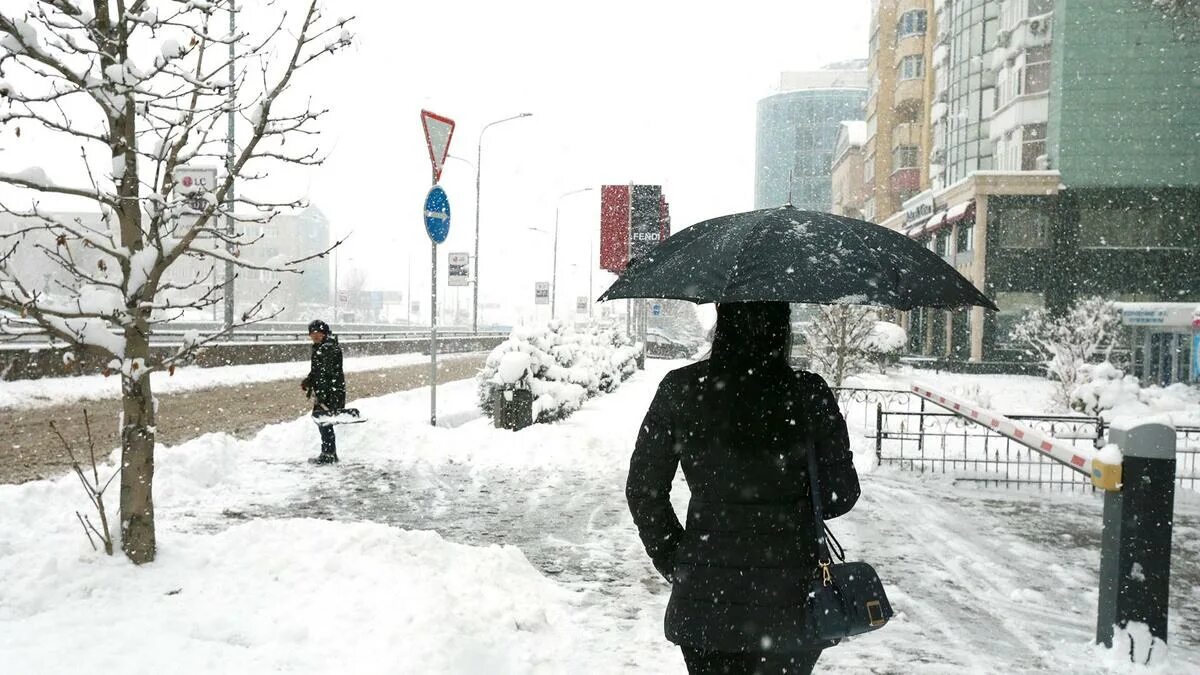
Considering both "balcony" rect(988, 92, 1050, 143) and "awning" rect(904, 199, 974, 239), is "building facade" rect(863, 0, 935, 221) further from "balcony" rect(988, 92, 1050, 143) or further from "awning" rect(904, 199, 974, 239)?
"balcony" rect(988, 92, 1050, 143)

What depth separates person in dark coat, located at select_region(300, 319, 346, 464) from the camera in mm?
10711

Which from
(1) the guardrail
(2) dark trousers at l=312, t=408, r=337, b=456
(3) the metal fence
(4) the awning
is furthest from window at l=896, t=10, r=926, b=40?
(2) dark trousers at l=312, t=408, r=337, b=456

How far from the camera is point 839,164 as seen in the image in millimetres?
74625

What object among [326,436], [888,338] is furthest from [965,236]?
[326,436]

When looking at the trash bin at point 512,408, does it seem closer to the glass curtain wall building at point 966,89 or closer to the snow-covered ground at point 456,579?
the snow-covered ground at point 456,579

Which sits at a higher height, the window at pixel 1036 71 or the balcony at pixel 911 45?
the balcony at pixel 911 45

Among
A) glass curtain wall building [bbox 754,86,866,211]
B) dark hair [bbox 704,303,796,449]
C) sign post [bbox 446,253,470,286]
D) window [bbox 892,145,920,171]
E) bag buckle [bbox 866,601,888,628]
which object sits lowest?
bag buckle [bbox 866,601,888,628]

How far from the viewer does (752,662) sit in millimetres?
2561

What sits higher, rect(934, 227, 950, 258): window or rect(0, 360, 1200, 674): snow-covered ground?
rect(934, 227, 950, 258): window

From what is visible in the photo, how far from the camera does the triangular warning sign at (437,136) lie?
39.2 feet

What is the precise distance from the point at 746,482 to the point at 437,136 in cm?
1043

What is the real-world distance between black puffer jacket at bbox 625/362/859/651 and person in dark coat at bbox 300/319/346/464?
28.6 ft

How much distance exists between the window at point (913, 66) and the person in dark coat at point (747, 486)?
55281mm

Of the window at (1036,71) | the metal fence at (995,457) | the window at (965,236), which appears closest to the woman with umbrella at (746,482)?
the metal fence at (995,457)
